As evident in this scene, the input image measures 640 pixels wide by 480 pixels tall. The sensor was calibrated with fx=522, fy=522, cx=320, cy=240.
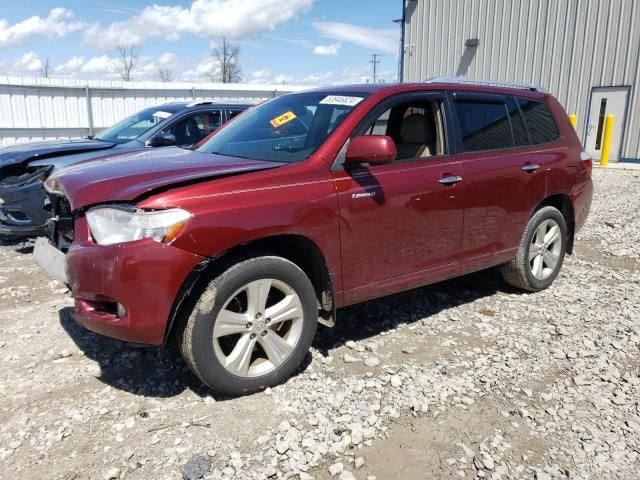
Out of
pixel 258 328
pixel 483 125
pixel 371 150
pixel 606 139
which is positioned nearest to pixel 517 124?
pixel 483 125

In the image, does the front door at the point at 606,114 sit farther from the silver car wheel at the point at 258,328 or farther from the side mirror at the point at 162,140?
the silver car wheel at the point at 258,328

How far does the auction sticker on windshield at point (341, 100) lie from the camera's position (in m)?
3.57

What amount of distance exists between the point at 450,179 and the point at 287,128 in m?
1.23

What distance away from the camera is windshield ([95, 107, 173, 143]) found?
728cm

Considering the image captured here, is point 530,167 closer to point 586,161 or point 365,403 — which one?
point 586,161

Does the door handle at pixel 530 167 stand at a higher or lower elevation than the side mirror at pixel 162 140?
lower

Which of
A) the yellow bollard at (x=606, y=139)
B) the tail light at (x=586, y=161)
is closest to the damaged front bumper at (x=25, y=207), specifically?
the tail light at (x=586, y=161)

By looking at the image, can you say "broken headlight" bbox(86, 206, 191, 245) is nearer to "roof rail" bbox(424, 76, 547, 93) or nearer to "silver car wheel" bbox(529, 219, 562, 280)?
"roof rail" bbox(424, 76, 547, 93)

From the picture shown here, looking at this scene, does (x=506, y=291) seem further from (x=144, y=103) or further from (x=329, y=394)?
(x=144, y=103)

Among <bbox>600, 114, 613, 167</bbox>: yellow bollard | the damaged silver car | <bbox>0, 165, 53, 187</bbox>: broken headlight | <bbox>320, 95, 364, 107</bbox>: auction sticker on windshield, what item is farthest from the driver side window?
<bbox>600, 114, 613, 167</bbox>: yellow bollard

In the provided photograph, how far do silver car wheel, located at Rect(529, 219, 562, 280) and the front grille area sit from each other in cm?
371

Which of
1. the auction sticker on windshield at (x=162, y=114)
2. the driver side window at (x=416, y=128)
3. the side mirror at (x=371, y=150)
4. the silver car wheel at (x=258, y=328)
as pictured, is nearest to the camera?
the silver car wheel at (x=258, y=328)

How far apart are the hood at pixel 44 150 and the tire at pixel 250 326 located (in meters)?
4.17

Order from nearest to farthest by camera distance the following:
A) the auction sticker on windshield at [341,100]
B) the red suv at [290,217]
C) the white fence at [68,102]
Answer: the red suv at [290,217], the auction sticker on windshield at [341,100], the white fence at [68,102]
